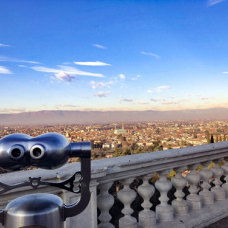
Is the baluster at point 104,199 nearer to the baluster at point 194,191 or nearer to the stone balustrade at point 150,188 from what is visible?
the stone balustrade at point 150,188

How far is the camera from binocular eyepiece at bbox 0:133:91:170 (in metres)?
0.98

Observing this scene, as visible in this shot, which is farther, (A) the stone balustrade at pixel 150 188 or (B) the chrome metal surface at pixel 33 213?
(A) the stone balustrade at pixel 150 188

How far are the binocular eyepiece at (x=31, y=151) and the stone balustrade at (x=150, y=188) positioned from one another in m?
0.75

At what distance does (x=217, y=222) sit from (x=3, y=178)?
268cm

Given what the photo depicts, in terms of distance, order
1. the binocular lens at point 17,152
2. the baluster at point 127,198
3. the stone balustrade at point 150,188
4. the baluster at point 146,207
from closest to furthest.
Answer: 1. the binocular lens at point 17,152
2. the stone balustrade at point 150,188
3. the baluster at point 127,198
4. the baluster at point 146,207

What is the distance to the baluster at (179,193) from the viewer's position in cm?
286

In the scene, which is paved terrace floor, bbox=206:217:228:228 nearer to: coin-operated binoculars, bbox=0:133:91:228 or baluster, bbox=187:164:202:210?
baluster, bbox=187:164:202:210

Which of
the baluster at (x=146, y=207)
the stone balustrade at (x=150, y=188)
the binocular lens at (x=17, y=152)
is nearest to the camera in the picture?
the binocular lens at (x=17, y=152)

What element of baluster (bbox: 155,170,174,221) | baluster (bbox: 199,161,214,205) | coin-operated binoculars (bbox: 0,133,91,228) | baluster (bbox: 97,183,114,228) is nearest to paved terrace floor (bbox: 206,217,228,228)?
baluster (bbox: 199,161,214,205)

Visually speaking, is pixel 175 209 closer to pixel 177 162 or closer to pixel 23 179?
pixel 177 162

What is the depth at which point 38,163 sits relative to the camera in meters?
1.01

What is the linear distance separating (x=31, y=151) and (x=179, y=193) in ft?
7.55

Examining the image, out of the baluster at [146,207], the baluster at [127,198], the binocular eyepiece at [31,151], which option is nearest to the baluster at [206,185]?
the baluster at [146,207]

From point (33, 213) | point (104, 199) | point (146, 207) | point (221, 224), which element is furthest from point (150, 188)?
point (33, 213)
